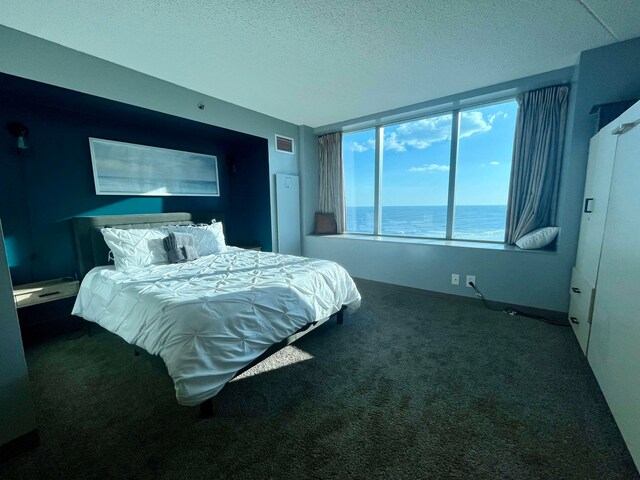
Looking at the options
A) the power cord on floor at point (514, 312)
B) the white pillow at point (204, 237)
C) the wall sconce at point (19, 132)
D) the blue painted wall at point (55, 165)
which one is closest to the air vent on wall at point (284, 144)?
the blue painted wall at point (55, 165)

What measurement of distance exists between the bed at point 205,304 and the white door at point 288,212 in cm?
134

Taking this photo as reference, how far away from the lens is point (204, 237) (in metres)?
3.17

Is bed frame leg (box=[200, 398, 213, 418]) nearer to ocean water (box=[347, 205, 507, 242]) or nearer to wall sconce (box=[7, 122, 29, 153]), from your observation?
wall sconce (box=[7, 122, 29, 153])

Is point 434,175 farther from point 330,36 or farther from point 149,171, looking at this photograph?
point 149,171

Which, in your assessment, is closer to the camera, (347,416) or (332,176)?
(347,416)

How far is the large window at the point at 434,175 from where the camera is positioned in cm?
329

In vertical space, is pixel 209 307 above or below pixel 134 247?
below

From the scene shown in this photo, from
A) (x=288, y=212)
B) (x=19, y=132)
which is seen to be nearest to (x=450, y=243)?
(x=288, y=212)

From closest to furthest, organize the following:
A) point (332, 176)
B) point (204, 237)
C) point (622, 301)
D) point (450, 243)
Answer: point (622, 301) < point (204, 237) < point (450, 243) < point (332, 176)

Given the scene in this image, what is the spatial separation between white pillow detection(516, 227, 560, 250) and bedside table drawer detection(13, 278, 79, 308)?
→ 4.51 m

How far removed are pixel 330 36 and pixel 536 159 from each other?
101 inches

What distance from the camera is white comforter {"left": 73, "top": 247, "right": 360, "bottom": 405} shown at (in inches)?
55.6

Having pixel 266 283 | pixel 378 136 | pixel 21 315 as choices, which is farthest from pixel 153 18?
pixel 378 136

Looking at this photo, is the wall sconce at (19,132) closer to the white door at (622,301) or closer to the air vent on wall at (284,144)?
the air vent on wall at (284,144)
